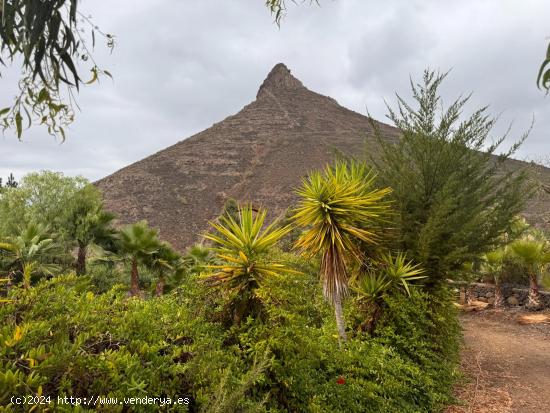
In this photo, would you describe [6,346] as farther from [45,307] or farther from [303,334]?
[303,334]

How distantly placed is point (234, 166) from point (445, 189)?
74610 millimetres

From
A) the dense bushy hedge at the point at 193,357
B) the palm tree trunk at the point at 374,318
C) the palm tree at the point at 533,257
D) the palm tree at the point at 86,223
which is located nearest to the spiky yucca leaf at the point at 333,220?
the palm tree trunk at the point at 374,318

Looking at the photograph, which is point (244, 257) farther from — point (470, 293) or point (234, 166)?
point (234, 166)

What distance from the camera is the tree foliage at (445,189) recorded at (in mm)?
8609

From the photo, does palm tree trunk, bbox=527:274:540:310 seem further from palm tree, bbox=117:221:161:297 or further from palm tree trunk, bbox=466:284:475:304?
palm tree, bbox=117:221:161:297

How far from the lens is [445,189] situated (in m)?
8.37

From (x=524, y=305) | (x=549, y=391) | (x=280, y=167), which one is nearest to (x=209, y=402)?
(x=549, y=391)

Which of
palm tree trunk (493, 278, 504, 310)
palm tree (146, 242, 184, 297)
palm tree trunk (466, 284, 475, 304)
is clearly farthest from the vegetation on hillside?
palm tree trunk (466, 284, 475, 304)

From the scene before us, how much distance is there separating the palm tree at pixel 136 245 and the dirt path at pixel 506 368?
488 inches

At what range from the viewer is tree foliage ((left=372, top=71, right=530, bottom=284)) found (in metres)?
8.61

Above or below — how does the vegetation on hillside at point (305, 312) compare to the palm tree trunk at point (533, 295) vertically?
Answer: above

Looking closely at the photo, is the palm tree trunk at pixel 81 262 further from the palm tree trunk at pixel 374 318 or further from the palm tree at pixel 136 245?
the palm tree trunk at pixel 374 318

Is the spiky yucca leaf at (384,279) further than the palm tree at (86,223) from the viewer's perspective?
No

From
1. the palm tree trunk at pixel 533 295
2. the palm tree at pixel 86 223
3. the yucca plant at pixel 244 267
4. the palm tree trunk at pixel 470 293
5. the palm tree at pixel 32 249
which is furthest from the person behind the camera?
the palm tree trunk at pixel 470 293
